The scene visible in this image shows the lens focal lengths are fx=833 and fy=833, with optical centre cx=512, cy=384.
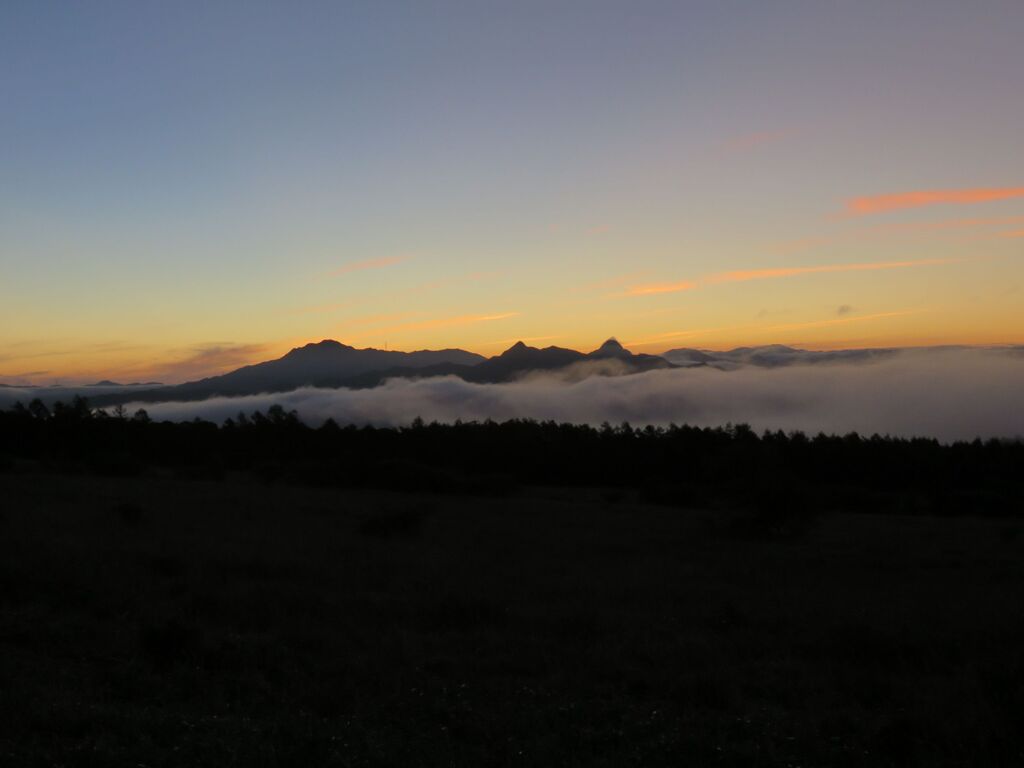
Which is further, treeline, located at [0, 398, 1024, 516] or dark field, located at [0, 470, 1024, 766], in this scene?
treeline, located at [0, 398, 1024, 516]

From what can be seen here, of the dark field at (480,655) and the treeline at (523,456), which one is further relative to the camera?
the treeline at (523,456)

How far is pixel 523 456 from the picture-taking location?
74625 millimetres

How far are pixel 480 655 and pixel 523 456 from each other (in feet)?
208

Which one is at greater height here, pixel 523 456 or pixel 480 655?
pixel 480 655

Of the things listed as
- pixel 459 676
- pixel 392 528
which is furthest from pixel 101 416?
pixel 459 676

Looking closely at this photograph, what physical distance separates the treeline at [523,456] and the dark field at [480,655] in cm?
3354

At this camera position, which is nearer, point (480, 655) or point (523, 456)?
point (480, 655)

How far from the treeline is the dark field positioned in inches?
1321

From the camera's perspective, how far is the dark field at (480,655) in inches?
288

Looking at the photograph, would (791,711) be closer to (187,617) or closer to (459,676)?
(459,676)

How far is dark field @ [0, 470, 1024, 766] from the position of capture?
7316 millimetres

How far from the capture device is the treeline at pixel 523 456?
57.8 m

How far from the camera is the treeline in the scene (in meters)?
57.8

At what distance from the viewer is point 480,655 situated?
37.2ft
